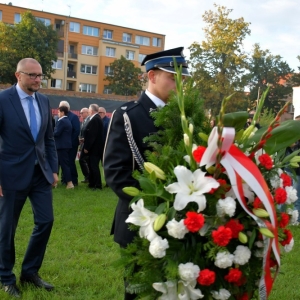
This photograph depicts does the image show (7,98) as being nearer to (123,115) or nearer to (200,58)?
(123,115)

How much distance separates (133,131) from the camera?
10.1 ft

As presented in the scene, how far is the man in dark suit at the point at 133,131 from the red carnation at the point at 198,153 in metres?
0.72

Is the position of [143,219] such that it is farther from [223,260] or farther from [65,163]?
[65,163]

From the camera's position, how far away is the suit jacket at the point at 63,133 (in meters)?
11.5

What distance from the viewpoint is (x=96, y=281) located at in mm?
5008

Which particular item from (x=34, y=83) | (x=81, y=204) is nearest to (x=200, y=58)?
(x=81, y=204)

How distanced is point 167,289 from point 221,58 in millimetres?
40221

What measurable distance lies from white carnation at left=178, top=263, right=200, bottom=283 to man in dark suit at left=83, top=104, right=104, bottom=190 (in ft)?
30.9

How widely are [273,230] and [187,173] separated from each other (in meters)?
0.47


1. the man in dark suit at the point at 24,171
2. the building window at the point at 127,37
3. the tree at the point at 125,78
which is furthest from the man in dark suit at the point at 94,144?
the building window at the point at 127,37

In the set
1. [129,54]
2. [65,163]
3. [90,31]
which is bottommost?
[65,163]

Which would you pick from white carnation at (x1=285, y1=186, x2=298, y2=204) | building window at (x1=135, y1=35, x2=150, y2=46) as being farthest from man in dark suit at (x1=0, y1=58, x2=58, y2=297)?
building window at (x1=135, y1=35, x2=150, y2=46)

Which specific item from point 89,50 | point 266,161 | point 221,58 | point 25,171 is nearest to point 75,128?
point 25,171

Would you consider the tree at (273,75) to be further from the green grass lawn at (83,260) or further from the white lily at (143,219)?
the white lily at (143,219)
